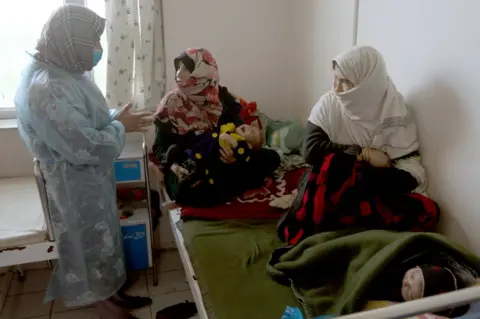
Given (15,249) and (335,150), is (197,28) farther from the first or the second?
(15,249)

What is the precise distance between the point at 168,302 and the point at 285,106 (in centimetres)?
142

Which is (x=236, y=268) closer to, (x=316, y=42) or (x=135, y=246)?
(x=135, y=246)

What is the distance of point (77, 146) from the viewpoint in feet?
5.59

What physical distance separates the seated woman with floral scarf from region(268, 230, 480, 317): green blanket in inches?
22.9

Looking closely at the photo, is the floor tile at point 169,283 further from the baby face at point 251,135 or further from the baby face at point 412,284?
the baby face at point 412,284

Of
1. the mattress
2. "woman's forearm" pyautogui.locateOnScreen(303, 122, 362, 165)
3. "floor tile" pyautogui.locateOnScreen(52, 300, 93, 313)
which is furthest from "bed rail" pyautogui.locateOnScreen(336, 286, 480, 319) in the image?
"floor tile" pyautogui.locateOnScreen(52, 300, 93, 313)

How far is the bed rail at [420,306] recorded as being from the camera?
29.6 inches

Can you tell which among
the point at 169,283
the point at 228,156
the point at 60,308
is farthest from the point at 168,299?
the point at 228,156

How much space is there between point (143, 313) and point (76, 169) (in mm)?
844

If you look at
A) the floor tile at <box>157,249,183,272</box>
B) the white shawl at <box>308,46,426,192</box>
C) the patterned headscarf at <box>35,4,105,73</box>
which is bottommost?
the floor tile at <box>157,249,183,272</box>

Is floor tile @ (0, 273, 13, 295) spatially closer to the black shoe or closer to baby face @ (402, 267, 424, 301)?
the black shoe

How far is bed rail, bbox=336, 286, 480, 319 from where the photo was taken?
0.75 m

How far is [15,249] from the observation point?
183 cm

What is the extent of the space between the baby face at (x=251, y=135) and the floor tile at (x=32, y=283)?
139 centimetres
